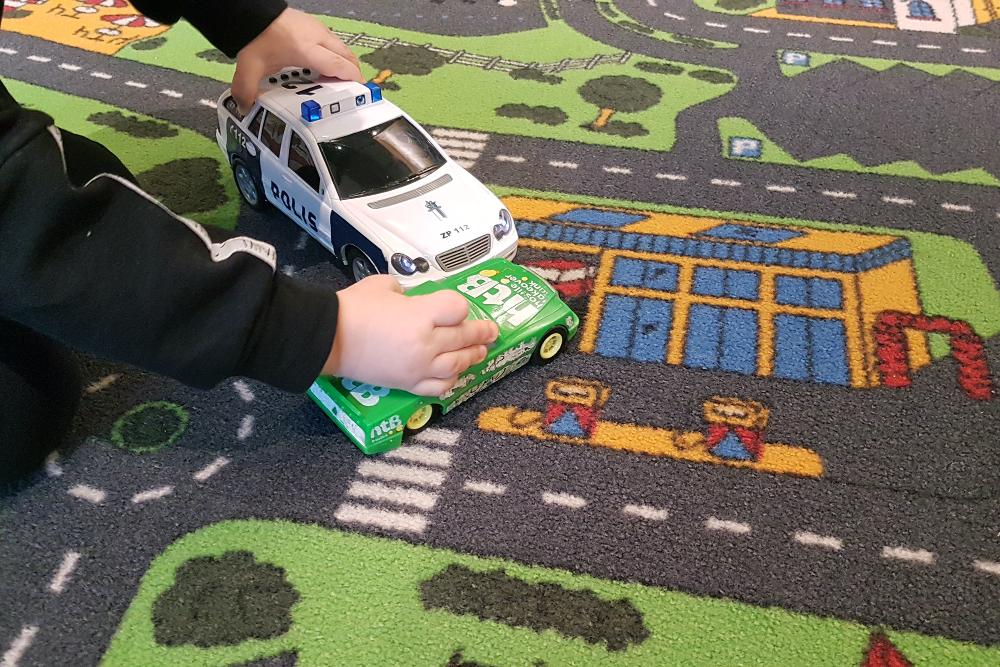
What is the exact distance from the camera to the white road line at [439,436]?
910 millimetres

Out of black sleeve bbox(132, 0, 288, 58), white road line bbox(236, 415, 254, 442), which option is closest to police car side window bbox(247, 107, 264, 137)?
black sleeve bbox(132, 0, 288, 58)

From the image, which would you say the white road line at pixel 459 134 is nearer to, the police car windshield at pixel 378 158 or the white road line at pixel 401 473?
the police car windshield at pixel 378 158

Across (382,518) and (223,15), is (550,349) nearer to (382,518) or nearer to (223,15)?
(382,518)

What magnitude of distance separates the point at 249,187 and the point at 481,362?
615 millimetres

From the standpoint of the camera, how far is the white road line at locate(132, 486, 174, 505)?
33.2 inches

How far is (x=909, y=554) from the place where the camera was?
82 centimetres

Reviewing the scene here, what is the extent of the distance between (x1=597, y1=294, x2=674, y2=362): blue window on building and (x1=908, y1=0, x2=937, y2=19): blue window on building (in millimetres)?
1476

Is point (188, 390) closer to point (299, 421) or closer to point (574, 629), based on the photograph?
point (299, 421)

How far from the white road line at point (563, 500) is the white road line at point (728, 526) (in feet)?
0.45

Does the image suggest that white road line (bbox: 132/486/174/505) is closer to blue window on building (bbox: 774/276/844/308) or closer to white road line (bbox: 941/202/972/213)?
blue window on building (bbox: 774/276/844/308)

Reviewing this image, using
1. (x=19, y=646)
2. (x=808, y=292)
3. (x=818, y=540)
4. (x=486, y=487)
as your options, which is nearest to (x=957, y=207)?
(x=808, y=292)

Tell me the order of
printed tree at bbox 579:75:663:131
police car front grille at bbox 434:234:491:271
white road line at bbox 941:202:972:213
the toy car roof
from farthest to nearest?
1. printed tree at bbox 579:75:663:131
2. white road line at bbox 941:202:972:213
3. the toy car roof
4. police car front grille at bbox 434:234:491:271

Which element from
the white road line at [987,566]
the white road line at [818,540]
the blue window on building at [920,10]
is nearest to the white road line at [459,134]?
the white road line at [818,540]

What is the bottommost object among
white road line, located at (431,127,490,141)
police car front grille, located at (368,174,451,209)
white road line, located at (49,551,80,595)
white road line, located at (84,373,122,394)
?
white road line, located at (49,551,80,595)
